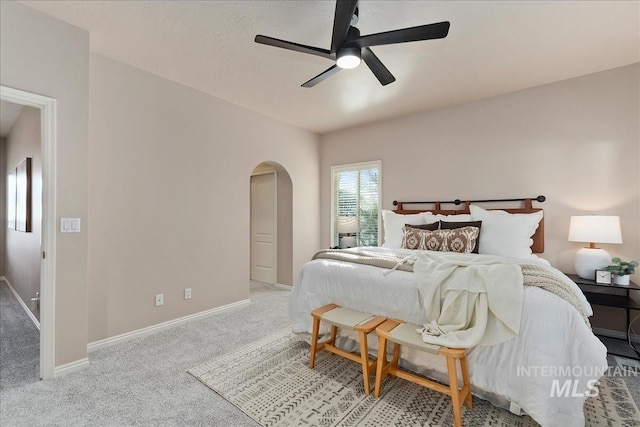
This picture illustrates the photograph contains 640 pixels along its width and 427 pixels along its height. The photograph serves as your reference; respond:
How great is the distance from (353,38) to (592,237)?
2.87 m

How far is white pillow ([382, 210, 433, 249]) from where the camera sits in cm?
380

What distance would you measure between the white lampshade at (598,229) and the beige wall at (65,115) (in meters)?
4.48

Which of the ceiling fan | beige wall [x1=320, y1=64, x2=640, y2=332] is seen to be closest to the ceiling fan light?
the ceiling fan

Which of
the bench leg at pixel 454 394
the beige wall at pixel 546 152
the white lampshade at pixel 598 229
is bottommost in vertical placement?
the bench leg at pixel 454 394

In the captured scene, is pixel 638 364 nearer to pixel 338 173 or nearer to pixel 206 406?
pixel 206 406

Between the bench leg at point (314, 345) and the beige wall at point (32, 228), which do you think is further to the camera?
the beige wall at point (32, 228)

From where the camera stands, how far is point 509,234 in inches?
124

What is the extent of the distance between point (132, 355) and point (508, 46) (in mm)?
4243

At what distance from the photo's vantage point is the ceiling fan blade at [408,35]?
1.72m

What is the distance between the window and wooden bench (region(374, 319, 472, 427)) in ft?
8.35

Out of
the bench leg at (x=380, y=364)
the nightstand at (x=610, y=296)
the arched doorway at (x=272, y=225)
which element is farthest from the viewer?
the arched doorway at (x=272, y=225)

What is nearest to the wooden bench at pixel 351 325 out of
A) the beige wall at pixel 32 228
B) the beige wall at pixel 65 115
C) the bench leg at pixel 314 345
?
the bench leg at pixel 314 345

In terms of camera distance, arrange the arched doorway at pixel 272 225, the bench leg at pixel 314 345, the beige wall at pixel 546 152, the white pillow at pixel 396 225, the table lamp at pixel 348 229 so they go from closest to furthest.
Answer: the bench leg at pixel 314 345 < the beige wall at pixel 546 152 < the white pillow at pixel 396 225 < the table lamp at pixel 348 229 < the arched doorway at pixel 272 225

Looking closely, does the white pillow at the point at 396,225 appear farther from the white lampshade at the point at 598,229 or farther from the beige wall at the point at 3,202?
the beige wall at the point at 3,202
